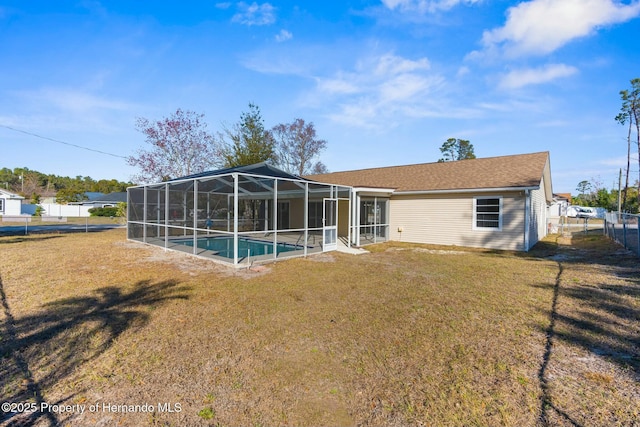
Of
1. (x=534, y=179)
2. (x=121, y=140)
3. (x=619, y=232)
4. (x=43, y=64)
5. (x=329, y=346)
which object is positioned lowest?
(x=329, y=346)

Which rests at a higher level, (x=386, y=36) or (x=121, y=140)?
(x=386, y=36)

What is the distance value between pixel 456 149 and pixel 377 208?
36688 millimetres

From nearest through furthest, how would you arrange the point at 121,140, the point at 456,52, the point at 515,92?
the point at 456,52, the point at 515,92, the point at 121,140

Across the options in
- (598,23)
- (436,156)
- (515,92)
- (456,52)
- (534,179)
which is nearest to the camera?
(598,23)

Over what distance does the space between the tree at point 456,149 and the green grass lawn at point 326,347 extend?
40.7 m

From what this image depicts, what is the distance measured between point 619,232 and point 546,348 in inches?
545

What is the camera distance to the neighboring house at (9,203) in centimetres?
3444

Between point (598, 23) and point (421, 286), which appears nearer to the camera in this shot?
point (421, 286)

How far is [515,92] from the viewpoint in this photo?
14.1 m

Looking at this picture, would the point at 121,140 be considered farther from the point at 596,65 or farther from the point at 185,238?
the point at 596,65

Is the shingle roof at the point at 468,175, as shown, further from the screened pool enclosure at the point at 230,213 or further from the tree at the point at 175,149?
the tree at the point at 175,149

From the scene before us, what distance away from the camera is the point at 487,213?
12477mm

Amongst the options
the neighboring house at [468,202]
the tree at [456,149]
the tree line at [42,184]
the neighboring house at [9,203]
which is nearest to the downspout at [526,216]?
the neighboring house at [468,202]

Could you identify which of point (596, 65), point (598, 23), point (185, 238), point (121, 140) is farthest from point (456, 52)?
point (121, 140)
